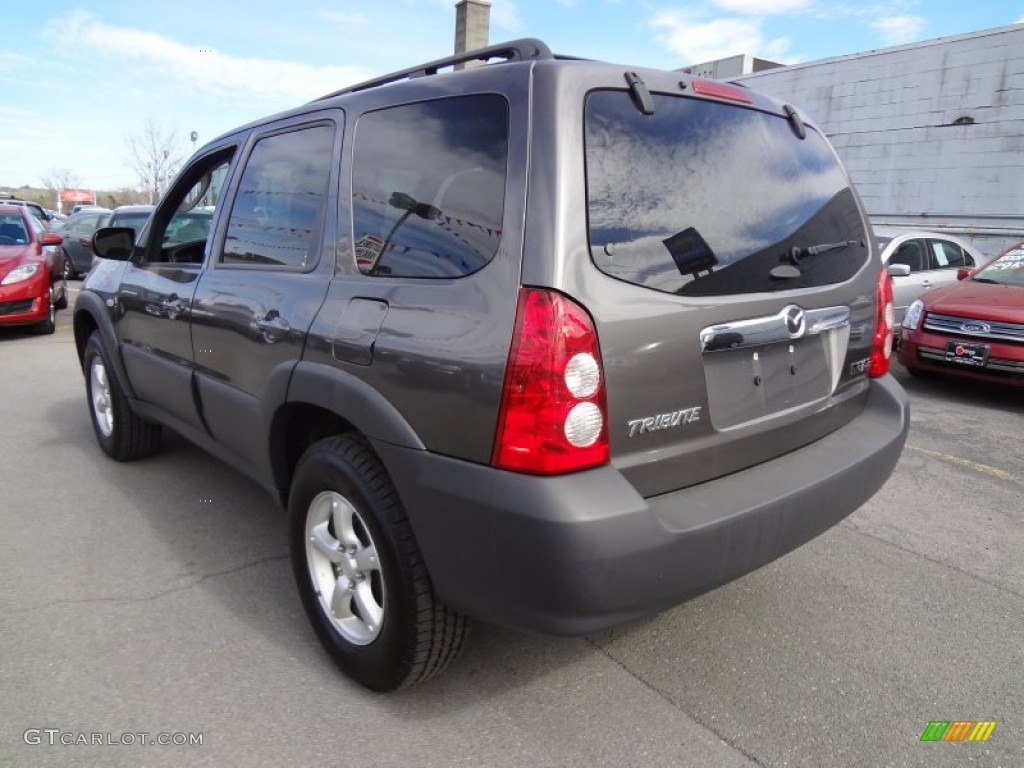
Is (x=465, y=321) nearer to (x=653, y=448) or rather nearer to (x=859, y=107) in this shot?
(x=653, y=448)

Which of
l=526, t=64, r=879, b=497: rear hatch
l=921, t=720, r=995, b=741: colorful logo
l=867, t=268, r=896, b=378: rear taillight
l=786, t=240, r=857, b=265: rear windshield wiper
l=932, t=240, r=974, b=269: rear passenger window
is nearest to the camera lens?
l=526, t=64, r=879, b=497: rear hatch

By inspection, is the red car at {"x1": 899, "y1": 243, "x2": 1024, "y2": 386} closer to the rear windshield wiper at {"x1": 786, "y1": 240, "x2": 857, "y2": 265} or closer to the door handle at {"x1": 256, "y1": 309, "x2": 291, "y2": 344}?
the rear windshield wiper at {"x1": 786, "y1": 240, "x2": 857, "y2": 265}

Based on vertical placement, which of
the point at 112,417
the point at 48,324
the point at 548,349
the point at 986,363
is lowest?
the point at 48,324

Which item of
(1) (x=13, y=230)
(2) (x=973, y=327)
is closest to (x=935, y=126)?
(2) (x=973, y=327)

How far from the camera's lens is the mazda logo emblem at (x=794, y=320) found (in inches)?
89.9

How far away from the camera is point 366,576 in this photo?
2385 millimetres

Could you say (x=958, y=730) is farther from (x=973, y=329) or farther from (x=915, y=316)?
(x=915, y=316)

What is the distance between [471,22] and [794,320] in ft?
54.8

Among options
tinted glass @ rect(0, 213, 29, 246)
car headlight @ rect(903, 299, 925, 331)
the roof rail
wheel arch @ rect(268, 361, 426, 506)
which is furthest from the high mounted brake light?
tinted glass @ rect(0, 213, 29, 246)

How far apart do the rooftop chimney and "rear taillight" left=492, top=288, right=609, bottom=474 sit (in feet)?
54.7

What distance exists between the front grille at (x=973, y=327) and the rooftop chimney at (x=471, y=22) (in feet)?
43.2

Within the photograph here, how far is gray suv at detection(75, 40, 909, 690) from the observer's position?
6.04 ft

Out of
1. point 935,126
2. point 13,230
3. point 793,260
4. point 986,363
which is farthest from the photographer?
point 935,126

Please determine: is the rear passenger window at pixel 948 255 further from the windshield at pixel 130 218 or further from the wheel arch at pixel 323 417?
the windshield at pixel 130 218
